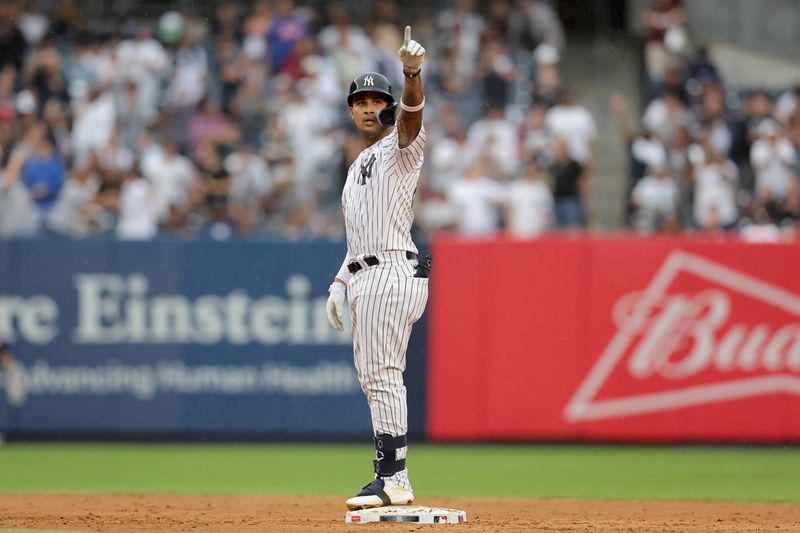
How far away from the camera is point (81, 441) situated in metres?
13.6

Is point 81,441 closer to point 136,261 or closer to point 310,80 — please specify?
point 136,261

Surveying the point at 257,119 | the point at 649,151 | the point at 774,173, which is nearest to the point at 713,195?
the point at 774,173

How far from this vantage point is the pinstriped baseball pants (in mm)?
7219

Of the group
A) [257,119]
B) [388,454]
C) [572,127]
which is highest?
[257,119]

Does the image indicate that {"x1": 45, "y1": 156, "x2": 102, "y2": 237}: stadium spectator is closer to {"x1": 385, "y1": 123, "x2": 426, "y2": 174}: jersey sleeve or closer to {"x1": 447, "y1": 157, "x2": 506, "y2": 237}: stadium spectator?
{"x1": 447, "y1": 157, "x2": 506, "y2": 237}: stadium spectator

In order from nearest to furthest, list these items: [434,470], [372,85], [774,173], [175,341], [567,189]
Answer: [372,85] < [434,470] < [175,341] < [567,189] < [774,173]

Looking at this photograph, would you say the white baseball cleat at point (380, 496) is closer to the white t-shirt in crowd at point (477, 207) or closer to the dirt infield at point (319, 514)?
the dirt infield at point (319, 514)

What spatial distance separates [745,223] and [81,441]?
288 inches

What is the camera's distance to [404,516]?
23.2 feet

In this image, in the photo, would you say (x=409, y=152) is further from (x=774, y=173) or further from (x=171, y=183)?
(x=774, y=173)

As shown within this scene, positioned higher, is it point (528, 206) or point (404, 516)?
point (528, 206)

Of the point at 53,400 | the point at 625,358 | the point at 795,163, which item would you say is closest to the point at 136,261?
the point at 53,400

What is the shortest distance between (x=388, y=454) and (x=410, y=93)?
186 cm

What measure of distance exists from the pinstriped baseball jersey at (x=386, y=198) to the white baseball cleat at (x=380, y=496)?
1206 mm
